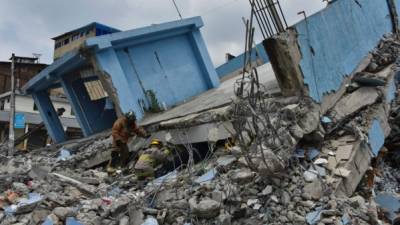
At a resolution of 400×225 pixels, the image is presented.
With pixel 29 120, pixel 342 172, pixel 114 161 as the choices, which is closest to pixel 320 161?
pixel 342 172

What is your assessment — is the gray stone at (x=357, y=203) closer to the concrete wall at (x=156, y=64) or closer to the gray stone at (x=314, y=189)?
the gray stone at (x=314, y=189)

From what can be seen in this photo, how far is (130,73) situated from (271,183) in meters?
5.80

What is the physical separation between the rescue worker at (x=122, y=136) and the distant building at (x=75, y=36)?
12.0 metres

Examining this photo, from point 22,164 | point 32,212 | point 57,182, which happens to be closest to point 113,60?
point 22,164

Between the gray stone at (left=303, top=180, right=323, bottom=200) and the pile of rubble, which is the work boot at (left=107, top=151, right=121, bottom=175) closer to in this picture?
the pile of rubble

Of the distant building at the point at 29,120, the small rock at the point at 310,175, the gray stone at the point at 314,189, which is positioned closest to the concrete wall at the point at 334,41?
the small rock at the point at 310,175

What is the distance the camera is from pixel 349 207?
4145 mm

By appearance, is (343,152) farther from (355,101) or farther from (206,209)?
(206,209)

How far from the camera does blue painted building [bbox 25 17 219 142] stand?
866cm

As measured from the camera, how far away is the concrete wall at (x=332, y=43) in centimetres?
601

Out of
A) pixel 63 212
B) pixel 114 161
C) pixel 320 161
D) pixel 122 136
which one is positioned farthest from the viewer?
pixel 114 161

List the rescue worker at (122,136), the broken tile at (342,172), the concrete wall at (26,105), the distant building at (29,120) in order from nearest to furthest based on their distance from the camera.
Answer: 1. the broken tile at (342,172)
2. the rescue worker at (122,136)
3. the distant building at (29,120)
4. the concrete wall at (26,105)

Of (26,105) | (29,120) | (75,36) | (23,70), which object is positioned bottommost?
(29,120)

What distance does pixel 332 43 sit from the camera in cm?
701
